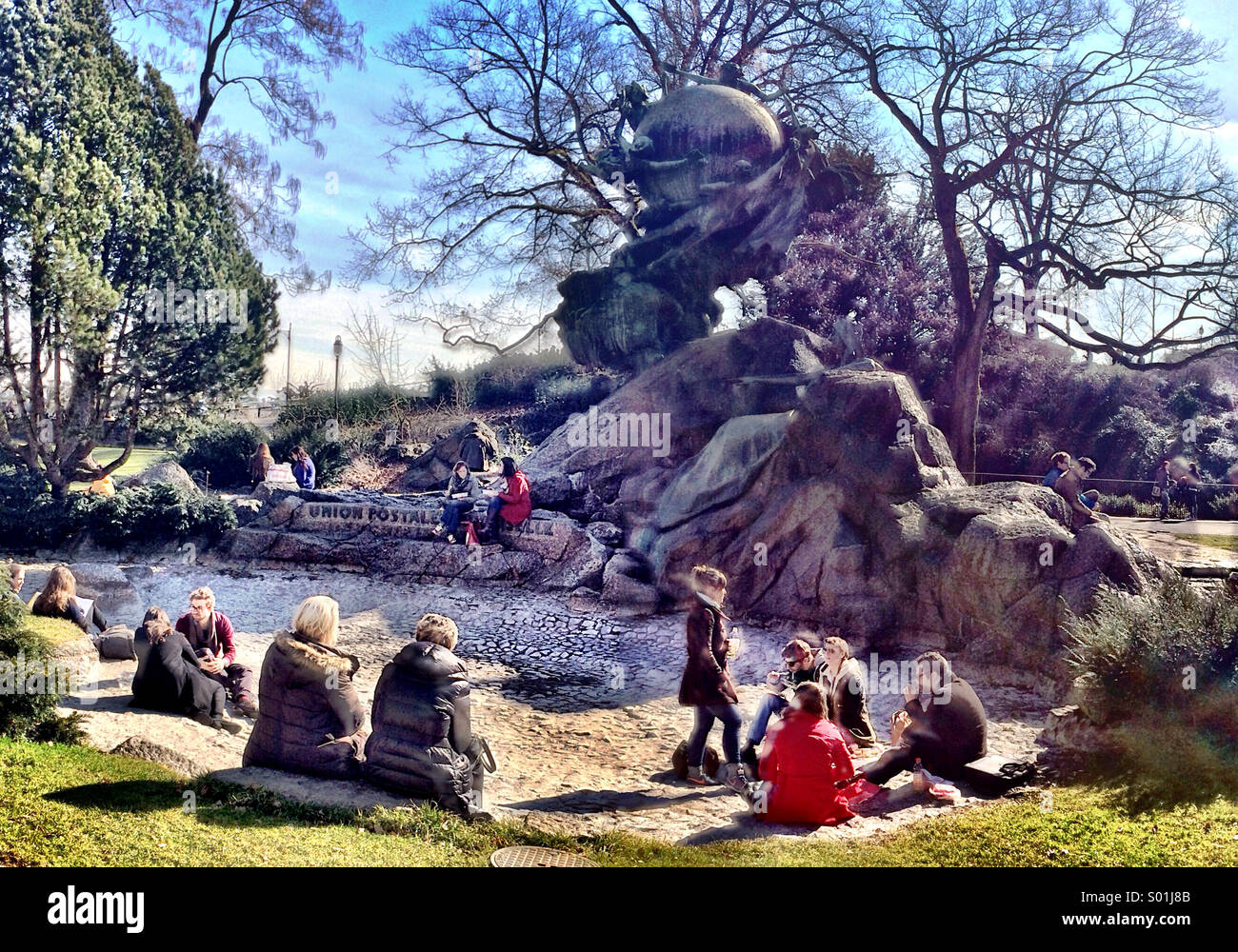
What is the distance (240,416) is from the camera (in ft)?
45.1

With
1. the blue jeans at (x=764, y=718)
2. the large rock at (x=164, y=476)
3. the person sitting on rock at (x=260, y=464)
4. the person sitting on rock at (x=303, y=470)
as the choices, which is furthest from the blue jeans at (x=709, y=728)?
the person sitting on rock at (x=260, y=464)

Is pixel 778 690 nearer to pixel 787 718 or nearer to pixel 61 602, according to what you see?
pixel 787 718

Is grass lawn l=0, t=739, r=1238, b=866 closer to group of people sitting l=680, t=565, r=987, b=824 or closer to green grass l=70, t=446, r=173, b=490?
group of people sitting l=680, t=565, r=987, b=824

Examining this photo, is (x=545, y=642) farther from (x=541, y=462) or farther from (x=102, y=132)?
(x=102, y=132)

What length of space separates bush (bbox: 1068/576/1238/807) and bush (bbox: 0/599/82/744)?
6.57m

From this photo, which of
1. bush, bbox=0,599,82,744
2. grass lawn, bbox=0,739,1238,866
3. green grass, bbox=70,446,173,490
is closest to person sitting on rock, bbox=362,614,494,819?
grass lawn, bbox=0,739,1238,866

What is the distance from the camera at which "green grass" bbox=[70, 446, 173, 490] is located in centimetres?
1022

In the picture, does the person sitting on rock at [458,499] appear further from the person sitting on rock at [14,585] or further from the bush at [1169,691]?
the bush at [1169,691]

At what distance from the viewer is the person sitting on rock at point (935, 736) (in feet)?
18.4

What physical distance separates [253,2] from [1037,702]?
31.6 ft

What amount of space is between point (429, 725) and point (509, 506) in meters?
5.42

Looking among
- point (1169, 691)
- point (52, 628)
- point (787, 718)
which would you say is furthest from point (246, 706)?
point (1169, 691)
